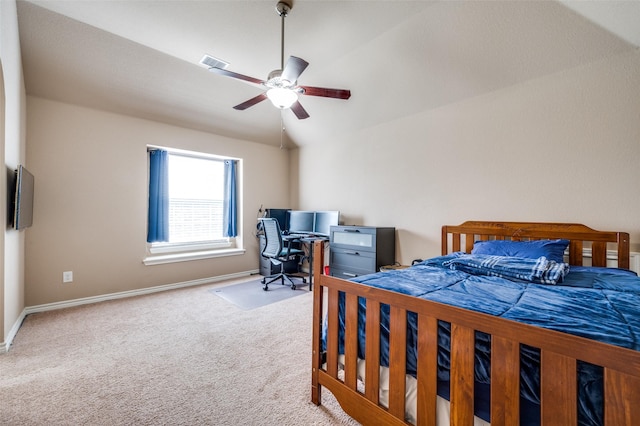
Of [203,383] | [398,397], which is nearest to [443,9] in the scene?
[398,397]

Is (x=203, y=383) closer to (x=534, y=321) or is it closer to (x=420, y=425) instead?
(x=420, y=425)

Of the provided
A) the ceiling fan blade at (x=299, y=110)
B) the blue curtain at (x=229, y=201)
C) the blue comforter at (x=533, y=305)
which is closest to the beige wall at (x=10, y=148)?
the ceiling fan blade at (x=299, y=110)

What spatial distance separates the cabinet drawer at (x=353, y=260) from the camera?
3.45 meters

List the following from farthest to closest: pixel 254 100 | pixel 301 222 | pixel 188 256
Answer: pixel 301 222 → pixel 188 256 → pixel 254 100

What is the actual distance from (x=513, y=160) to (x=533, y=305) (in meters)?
1.94

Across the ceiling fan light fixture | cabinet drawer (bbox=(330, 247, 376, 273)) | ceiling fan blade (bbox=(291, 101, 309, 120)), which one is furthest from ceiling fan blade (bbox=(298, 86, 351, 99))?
cabinet drawer (bbox=(330, 247, 376, 273))

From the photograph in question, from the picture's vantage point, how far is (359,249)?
11.7ft

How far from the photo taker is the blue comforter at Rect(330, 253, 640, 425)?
36.3 inches

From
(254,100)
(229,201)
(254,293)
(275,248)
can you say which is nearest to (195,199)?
(229,201)

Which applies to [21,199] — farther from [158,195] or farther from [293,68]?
[293,68]

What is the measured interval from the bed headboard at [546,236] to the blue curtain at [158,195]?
3682 mm

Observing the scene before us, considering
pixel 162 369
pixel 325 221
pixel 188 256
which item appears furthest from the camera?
pixel 325 221

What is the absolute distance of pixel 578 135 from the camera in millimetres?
2369

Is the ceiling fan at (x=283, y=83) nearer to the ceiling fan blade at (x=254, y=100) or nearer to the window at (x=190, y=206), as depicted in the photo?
the ceiling fan blade at (x=254, y=100)
